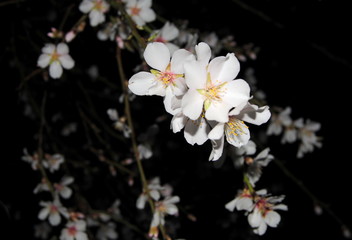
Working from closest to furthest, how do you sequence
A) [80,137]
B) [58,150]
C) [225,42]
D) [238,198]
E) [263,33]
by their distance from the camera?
[238,198], [58,150], [225,42], [80,137], [263,33]

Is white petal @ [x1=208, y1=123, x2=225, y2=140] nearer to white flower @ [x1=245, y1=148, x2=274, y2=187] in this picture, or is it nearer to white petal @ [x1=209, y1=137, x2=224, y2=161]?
white petal @ [x1=209, y1=137, x2=224, y2=161]

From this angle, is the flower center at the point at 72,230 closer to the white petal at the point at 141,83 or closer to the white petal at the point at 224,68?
the white petal at the point at 141,83

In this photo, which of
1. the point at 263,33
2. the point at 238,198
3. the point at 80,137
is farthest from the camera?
the point at 263,33

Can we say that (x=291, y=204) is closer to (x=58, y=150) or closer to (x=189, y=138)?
(x=58, y=150)

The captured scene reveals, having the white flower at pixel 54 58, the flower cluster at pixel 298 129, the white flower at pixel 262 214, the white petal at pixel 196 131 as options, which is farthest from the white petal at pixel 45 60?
the flower cluster at pixel 298 129

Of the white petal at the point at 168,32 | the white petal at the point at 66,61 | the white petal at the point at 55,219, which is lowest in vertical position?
the white petal at the point at 55,219


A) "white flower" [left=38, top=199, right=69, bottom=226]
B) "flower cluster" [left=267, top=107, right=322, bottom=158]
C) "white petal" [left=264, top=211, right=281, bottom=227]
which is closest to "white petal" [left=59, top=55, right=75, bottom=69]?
"white flower" [left=38, top=199, right=69, bottom=226]

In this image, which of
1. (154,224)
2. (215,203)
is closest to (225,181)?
(215,203)
